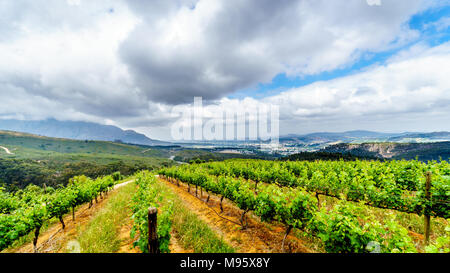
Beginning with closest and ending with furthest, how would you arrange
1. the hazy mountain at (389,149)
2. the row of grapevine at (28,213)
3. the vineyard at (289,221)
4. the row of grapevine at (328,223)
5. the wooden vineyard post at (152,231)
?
the wooden vineyard post at (152,231)
the row of grapevine at (328,223)
the vineyard at (289,221)
the row of grapevine at (28,213)
the hazy mountain at (389,149)

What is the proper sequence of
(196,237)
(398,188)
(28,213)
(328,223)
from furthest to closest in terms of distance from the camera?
(398,188) → (196,237) → (28,213) → (328,223)

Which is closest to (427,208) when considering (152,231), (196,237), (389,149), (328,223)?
(328,223)

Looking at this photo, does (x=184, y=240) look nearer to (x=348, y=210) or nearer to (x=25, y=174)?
(x=348, y=210)

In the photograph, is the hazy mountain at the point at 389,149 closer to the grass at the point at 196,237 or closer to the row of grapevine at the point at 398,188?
the row of grapevine at the point at 398,188

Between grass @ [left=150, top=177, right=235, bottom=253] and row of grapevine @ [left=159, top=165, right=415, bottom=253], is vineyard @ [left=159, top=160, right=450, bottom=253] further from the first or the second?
grass @ [left=150, top=177, right=235, bottom=253]

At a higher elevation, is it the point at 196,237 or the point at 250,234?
the point at 196,237

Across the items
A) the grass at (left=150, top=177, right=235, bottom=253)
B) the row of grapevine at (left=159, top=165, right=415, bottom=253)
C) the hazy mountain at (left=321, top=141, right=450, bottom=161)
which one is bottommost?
the hazy mountain at (left=321, top=141, right=450, bottom=161)

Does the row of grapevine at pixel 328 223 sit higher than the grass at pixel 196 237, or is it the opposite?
the row of grapevine at pixel 328 223

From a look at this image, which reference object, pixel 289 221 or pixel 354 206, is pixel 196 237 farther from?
pixel 354 206

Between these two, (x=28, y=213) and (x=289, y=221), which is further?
(x=28, y=213)

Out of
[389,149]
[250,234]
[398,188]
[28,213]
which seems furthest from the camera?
[389,149]

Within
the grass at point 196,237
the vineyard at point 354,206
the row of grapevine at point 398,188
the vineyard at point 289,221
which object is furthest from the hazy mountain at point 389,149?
the grass at point 196,237

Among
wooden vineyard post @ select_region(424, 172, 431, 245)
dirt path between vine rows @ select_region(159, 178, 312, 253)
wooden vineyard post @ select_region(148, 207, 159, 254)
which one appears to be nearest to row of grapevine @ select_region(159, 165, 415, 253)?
dirt path between vine rows @ select_region(159, 178, 312, 253)

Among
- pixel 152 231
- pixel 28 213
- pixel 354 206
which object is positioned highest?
pixel 354 206
